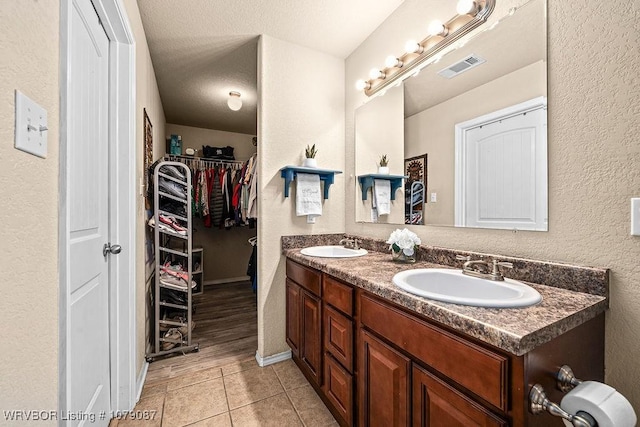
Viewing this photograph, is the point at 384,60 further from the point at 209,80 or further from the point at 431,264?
the point at 209,80

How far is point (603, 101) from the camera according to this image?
889mm

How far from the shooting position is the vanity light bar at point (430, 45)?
1.27m

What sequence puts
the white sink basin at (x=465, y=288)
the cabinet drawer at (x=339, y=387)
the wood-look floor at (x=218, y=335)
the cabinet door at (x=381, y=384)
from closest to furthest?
1. the white sink basin at (x=465, y=288)
2. the cabinet door at (x=381, y=384)
3. the cabinet drawer at (x=339, y=387)
4. the wood-look floor at (x=218, y=335)

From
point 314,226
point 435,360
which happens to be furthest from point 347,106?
point 435,360

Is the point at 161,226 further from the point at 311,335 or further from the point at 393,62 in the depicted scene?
the point at 393,62

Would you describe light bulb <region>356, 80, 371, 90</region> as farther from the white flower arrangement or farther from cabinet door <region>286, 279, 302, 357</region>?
cabinet door <region>286, 279, 302, 357</region>

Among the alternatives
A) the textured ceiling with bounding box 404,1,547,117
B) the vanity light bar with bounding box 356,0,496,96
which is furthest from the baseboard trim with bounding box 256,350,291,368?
the vanity light bar with bounding box 356,0,496,96

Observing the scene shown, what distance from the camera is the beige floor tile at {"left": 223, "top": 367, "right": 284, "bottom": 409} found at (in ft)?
5.16

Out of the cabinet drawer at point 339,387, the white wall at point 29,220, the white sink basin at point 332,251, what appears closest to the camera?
the white wall at point 29,220

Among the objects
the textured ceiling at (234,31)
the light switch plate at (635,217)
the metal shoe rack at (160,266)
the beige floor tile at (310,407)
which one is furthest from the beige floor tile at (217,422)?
the textured ceiling at (234,31)

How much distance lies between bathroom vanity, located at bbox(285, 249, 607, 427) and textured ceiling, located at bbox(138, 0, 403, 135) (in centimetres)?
165

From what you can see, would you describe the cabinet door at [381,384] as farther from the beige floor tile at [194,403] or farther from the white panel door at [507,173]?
the beige floor tile at [194,403]

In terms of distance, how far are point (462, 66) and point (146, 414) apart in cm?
252

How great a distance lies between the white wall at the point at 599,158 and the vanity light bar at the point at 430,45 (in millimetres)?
321
